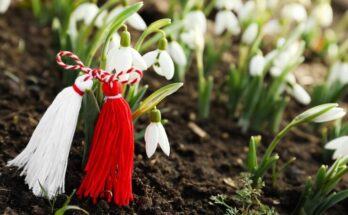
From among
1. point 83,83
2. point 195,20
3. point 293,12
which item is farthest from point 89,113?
point 293,12

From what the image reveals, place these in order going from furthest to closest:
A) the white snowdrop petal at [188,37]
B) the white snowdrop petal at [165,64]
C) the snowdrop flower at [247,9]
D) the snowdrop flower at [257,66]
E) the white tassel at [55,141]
→ the snowdrop flower at [247,9] → the white snowdrop petal at [188,37] → the snowdrop flower at [257,66] → the white snowdrop petal at [165,64] → the white tassel at [55,141]

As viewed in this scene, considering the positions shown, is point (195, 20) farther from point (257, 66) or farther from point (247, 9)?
point (247, 9)

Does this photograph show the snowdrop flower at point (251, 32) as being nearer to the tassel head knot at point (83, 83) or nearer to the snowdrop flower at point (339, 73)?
the snowdrop flower at point (339, 73)

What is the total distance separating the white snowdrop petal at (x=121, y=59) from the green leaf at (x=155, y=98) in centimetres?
14

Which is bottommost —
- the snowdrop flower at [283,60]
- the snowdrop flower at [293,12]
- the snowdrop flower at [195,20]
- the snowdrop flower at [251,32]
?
the snowdrop flower at [283,60]

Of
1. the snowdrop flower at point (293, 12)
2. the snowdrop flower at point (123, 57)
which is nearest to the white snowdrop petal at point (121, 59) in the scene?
the snowdrop flower at point (123, 57)

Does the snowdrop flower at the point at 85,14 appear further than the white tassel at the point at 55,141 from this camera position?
Yes

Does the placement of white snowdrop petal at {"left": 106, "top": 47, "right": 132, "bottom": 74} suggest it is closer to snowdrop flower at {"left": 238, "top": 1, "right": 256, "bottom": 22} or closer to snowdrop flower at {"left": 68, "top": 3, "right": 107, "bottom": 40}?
snowdrop flower at {"left": 68, "top": 3, "right": 107, "bottom": 40}

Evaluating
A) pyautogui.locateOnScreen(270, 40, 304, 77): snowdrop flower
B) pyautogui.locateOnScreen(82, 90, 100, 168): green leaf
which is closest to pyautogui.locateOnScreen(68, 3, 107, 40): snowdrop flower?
pyautogui.locateOnScreen(82, 90, 100, 168): green leaf

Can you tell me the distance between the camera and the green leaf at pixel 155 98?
5.59 feet

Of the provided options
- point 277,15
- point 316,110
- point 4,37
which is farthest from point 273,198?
point 277,15

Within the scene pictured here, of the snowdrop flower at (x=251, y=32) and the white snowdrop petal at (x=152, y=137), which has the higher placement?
the snowdrop flower at (x=251, y=32)

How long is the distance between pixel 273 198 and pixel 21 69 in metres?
1.30

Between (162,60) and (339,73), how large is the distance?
117 centimetres
